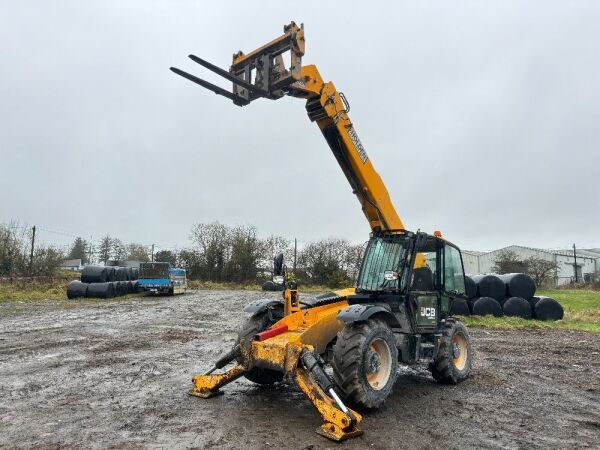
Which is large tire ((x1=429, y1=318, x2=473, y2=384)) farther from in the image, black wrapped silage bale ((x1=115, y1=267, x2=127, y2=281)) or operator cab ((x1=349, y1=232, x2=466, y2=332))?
black wrapped silage bale ((x1=115, y1=267, x2=127, y2=281))

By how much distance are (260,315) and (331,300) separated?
3.61 ft

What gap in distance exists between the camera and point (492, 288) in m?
17.3

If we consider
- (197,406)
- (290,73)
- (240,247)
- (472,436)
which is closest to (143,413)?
(197,406)

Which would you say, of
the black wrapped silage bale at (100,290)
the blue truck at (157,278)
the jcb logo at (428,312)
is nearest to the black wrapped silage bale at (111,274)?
the blue truck at (157,278)

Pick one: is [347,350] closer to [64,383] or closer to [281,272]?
[281,272]

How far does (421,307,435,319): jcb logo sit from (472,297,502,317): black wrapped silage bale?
10736 millimetres

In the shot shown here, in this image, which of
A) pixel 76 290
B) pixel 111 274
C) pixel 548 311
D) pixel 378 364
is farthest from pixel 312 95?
pixel 111 274

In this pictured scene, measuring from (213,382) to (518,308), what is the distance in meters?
13.8

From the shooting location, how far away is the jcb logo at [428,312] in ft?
23.5

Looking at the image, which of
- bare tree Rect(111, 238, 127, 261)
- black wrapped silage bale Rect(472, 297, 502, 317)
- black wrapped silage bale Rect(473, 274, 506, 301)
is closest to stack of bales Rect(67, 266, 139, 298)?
black wrapped silage bale Rect(472, 297, 502, 317)

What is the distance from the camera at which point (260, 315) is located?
271 inches

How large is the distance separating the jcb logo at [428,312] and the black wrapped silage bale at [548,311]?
11.7 metres

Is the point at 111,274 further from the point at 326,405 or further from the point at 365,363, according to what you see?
the point at 326,405

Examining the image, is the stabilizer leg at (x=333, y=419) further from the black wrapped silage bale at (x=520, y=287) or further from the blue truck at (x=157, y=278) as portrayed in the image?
the blue truck at (x=157, y=278)
